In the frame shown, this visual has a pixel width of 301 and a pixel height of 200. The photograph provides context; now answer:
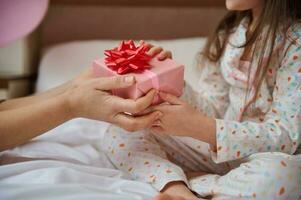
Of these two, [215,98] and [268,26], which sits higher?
[268,26]

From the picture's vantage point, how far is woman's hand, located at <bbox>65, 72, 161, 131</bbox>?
814 millimetres

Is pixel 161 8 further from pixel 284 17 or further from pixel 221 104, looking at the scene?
pixel 284 17

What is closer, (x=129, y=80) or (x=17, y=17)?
(x=129, y=80)

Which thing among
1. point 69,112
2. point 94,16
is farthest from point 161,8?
point 69,112

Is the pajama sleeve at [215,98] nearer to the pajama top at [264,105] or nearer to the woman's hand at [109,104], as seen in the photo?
the pajama top at [264,105]

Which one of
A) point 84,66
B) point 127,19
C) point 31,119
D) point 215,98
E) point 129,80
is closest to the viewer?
point 129,80

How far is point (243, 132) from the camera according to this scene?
90 centimetres

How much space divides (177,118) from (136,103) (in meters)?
0.11

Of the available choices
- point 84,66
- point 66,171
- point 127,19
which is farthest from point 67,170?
point 127,19

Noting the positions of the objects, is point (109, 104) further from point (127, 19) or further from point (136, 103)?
point (127, 19)

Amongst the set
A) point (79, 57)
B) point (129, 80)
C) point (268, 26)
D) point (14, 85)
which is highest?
point (268, 26)

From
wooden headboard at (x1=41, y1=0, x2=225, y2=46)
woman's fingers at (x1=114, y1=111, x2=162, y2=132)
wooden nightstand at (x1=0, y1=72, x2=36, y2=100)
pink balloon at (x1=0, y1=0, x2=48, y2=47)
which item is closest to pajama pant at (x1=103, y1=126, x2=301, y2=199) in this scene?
woman's fingers at (x1=114, y1=111, x2=162, y2=132)

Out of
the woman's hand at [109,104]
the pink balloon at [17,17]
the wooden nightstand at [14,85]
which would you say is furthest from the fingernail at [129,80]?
the wooden nightstand at [14,85]

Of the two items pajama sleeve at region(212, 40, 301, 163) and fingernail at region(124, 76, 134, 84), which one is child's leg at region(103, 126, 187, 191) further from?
fingernail at region(124, 76, 134, 84)
